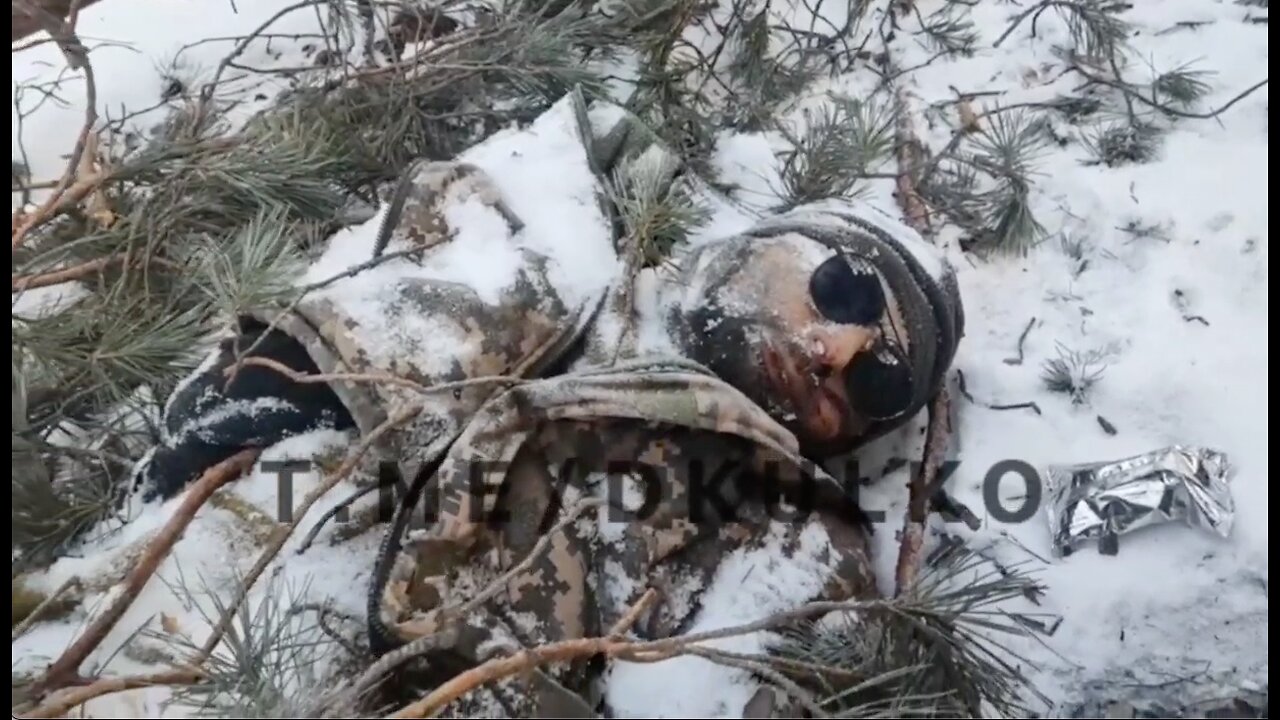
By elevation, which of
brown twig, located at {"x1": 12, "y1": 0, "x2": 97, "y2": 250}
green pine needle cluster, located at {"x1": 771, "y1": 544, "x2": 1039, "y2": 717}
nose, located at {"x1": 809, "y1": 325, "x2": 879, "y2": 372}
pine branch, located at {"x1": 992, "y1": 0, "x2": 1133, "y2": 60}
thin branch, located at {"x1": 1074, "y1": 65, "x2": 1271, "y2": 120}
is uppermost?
pine branch, located at {"x1": 992, "y1": 0, "x2": 1133, "y2": 60}

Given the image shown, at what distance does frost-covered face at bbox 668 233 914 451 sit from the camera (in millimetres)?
838

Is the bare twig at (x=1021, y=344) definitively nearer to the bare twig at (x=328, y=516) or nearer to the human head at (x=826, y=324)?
the human head at (x=826, y=324)

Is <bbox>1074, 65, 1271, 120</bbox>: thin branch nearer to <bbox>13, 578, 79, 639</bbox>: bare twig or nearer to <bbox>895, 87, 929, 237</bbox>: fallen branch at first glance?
<bbox>895, 87, 929, 237</bbox>: fallen branch

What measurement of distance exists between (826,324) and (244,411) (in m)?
0.50

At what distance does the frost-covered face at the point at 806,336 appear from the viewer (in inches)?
33.0

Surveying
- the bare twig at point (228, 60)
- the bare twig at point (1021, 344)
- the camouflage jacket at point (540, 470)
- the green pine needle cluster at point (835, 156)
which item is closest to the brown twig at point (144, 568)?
the camouflage jacket at point (540, 470)

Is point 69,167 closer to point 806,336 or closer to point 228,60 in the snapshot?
point 228,60

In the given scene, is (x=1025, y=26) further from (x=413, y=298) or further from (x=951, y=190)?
(x=413, y=298)

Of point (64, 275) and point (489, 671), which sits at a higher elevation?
point (64, 275)

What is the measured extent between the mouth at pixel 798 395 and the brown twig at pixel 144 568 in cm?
44

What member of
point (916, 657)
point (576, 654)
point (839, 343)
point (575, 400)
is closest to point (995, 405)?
point (839, 343)

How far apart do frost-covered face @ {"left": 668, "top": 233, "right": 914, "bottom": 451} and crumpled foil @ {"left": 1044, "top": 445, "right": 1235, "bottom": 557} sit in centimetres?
20

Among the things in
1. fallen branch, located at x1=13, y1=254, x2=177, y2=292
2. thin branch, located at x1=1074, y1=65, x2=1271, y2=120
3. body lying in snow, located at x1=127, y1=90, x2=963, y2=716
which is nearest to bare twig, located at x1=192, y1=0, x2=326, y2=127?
fallen branch, located at x1=13, y1=254, x2=177, y2=292

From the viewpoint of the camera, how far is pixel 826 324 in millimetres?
840
